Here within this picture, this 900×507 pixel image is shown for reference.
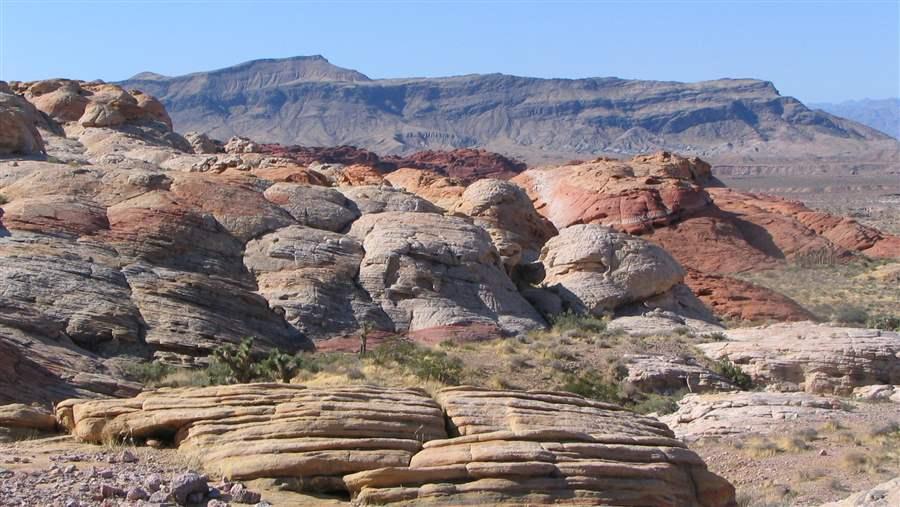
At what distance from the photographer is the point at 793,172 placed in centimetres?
14712

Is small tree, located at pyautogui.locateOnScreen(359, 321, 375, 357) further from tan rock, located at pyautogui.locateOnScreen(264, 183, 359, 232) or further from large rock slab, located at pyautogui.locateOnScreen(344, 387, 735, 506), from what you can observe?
large rock slab, located at pyautogui.locateOnScreen(344, 387, 735, 506)

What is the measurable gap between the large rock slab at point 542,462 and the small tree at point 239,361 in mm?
8586

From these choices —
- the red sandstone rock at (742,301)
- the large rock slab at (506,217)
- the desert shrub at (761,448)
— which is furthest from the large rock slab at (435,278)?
the desert shrub at (761,448)

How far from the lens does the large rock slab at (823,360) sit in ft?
77.3

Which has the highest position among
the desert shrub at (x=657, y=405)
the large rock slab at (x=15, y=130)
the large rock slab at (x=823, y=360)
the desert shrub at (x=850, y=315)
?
the large rock slab at (x=15, y=130)

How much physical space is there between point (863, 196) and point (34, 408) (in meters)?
99.6

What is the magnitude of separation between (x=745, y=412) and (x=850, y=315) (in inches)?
594

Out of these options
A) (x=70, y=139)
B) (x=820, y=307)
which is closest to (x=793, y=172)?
(x=820, y=307)

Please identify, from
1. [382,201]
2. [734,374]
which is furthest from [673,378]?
[382,201]

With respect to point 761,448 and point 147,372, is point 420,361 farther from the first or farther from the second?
point 761,448

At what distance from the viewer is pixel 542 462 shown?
1080 centimetres

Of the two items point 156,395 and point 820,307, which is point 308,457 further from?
point 820,307

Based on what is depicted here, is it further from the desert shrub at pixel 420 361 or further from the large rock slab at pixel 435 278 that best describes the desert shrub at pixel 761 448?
the large rock slab at pixel 435 278

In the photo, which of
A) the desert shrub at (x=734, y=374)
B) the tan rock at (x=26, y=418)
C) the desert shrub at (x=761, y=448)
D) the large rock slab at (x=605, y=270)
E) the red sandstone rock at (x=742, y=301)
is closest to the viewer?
the tan rock at (x=26, y=418)
